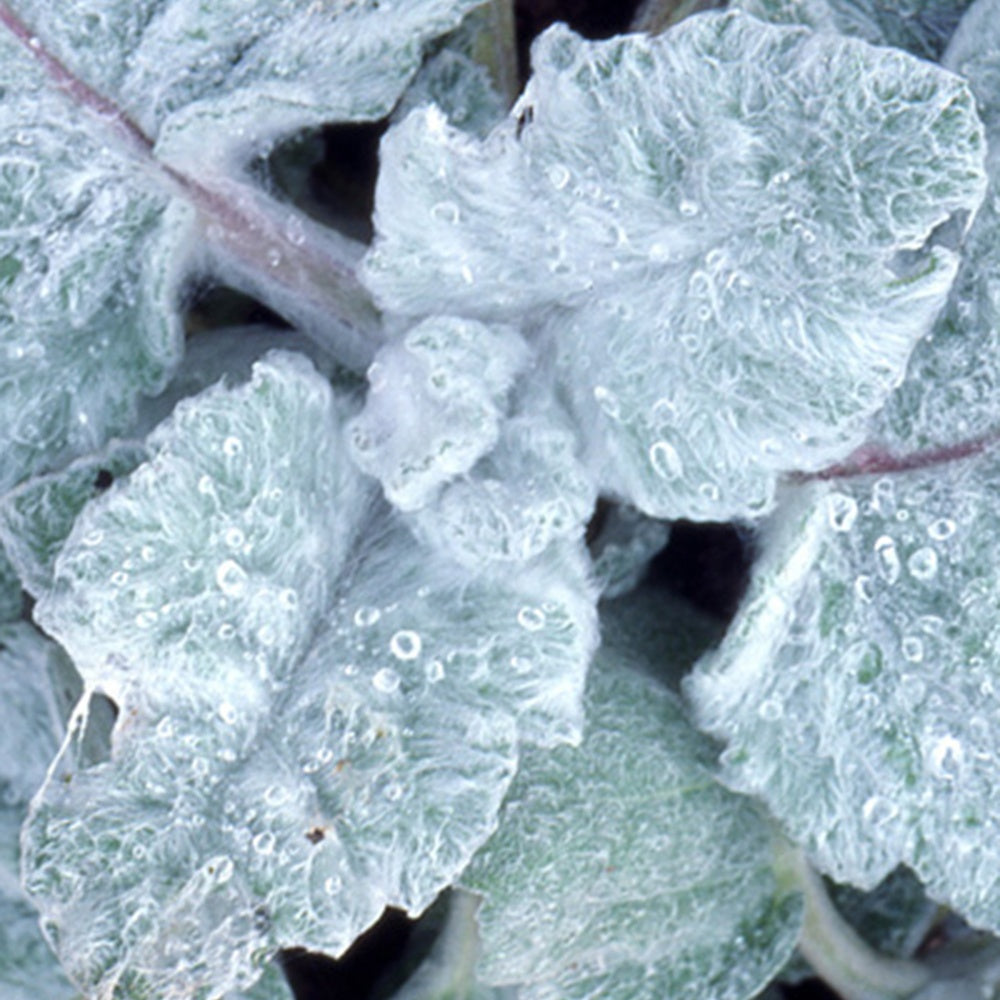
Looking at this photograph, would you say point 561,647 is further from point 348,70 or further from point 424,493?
point 348,70

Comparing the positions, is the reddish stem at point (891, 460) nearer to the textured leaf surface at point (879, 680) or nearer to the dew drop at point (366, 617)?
the textured leaf surface at point (879, 680)

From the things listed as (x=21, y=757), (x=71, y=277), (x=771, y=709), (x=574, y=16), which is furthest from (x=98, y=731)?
(x=574, y=16)

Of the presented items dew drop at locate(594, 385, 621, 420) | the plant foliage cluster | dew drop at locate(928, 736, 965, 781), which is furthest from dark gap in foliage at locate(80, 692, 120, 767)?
dew drop at locate(928, 736, 965, 781)

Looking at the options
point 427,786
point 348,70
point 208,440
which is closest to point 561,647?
point 427,786

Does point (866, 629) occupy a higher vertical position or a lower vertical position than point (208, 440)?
lower

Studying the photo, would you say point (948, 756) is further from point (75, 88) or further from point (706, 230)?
point (75, 88)

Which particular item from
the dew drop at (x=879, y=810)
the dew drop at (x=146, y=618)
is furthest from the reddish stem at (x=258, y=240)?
the dew drop at (x=879, y=810)

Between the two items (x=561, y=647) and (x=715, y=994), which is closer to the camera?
(x=561, y=647)
